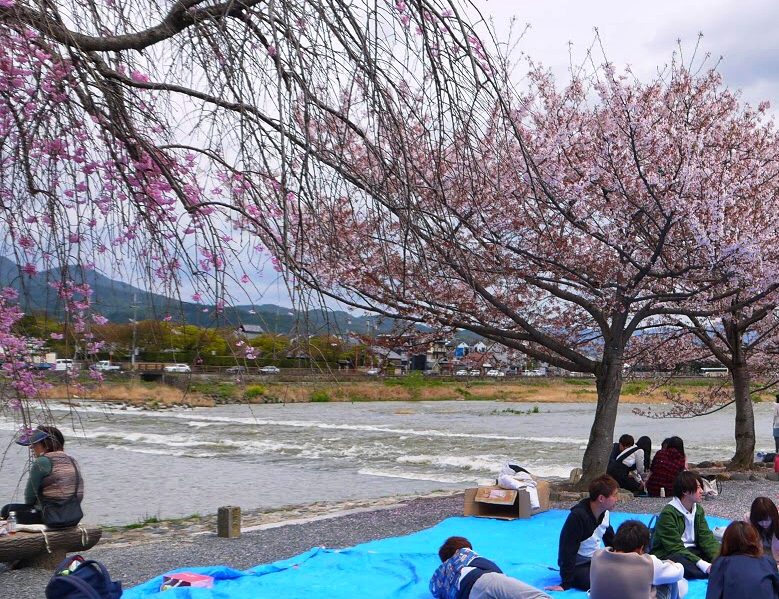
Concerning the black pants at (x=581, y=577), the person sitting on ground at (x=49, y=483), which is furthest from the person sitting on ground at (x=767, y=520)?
the person sitting on ground at (x=49, y=483)

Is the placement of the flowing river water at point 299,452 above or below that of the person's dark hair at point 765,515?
below

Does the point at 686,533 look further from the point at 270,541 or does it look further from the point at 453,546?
the point at 270,541

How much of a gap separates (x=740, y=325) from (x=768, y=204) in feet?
9.03

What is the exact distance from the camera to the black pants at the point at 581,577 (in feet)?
18.7

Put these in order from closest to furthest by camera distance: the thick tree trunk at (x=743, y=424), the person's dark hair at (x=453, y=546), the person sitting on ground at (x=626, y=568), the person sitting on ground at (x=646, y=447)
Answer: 1. the person sitting on ground at (x=626, y=568)
2. the person's dark hair at (x=453, y=546)
3. the person sitting on ground at (x=646, y=447)
4. the thick tree trunk at (x=743, y=424)

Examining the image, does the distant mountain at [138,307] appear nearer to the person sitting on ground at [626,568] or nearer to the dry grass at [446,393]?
the person sitting on ground at [626,568]

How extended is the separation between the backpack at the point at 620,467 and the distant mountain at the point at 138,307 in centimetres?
759

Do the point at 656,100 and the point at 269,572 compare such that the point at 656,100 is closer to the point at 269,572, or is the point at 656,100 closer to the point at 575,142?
the point at 575,142

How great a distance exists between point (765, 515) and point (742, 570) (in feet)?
3.61

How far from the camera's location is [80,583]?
4.13 m

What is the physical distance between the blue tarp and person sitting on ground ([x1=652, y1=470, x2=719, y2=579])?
0.16m

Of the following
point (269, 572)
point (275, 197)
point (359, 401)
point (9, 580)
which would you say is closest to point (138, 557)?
point (9, 580)

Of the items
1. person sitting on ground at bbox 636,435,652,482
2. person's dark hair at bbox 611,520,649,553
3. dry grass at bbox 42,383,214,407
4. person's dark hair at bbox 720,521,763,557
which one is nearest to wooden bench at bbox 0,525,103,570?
person's dark hair at bbox 611,520,649,553

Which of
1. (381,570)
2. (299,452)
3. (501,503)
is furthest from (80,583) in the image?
(299,452)
